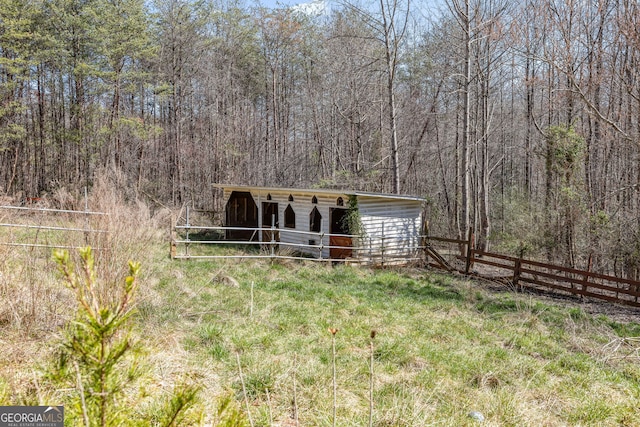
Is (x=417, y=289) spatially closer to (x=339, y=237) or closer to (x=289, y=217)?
(x=339, y=237)

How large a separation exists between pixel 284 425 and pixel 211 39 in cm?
2666

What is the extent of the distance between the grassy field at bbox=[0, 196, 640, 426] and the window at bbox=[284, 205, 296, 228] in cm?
731

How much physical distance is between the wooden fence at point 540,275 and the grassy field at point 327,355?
1401mm

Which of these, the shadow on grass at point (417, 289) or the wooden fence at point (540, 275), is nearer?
the shadow on grass at point (417, 289)

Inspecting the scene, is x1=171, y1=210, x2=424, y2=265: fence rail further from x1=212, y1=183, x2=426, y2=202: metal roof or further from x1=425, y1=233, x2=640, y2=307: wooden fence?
x1=212, y1=183, x2=426, y2=202: metal roof

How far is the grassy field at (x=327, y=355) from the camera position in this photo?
3.04 meters

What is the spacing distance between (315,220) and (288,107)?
50.3ft

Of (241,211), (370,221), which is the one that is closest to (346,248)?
(370,221)

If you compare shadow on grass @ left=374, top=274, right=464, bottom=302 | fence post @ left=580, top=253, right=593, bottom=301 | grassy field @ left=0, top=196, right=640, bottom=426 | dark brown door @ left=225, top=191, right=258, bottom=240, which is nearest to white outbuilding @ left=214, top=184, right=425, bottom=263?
dark brown door @ left=225, top=191, right=258, bottom=240

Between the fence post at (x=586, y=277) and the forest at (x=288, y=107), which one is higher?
the forest at (x=288, y=107)

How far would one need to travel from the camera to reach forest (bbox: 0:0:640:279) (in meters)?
17.8

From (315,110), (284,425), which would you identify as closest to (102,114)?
(315,110)

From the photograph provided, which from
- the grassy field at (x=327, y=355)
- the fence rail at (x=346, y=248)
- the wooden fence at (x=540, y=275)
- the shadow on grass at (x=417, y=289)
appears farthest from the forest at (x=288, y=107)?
the grassy field at (x=327, y=355)

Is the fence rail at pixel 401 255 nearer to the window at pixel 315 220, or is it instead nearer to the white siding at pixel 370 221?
the white siding at pixel 370 221
